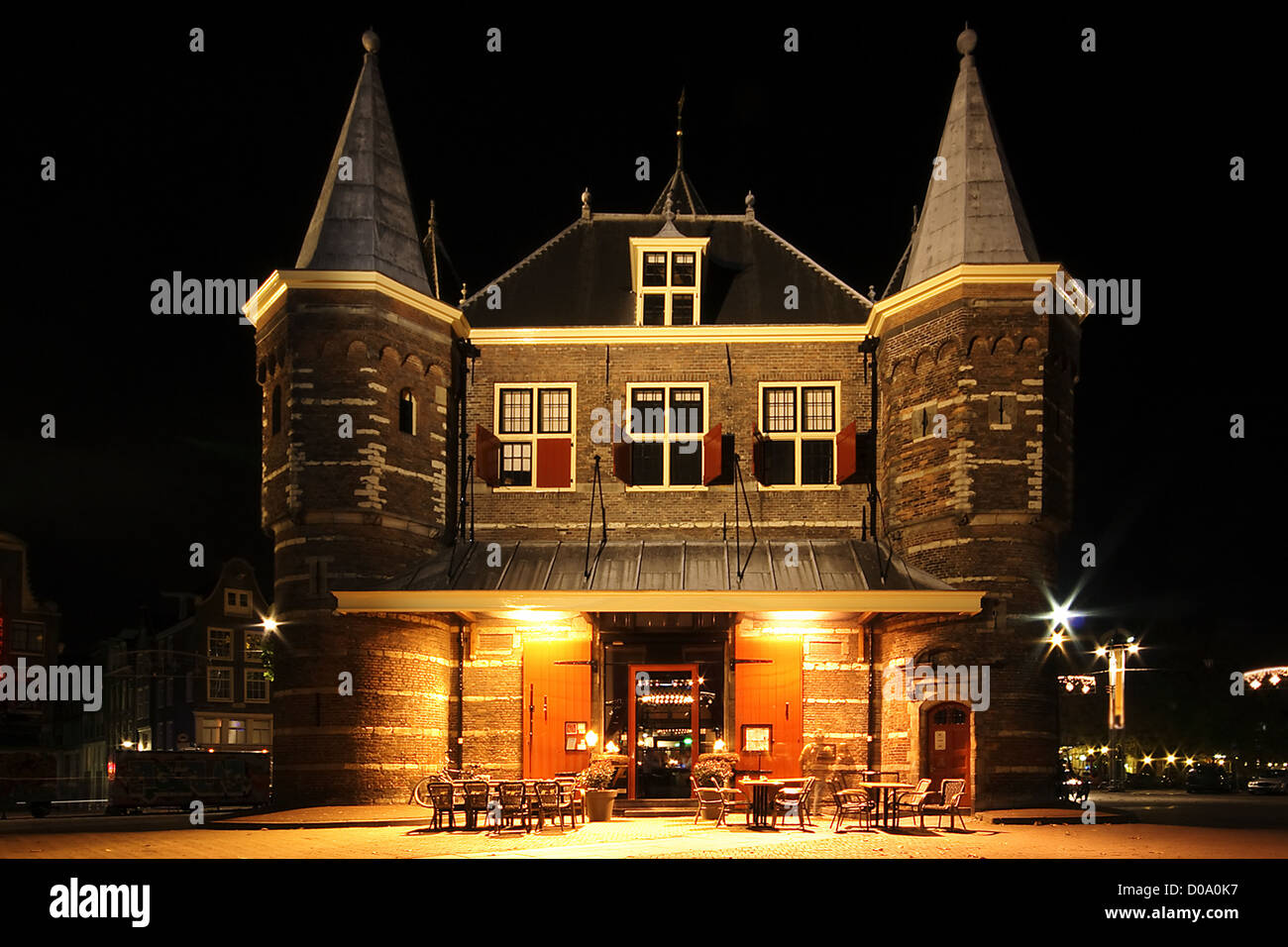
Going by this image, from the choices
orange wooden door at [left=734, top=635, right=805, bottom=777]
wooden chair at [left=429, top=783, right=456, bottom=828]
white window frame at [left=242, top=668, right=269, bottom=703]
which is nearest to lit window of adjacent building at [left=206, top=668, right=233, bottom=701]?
white window frame at [left=242, top=668, right=269, bottom=703]

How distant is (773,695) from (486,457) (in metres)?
6.50

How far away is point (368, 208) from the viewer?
890 inches

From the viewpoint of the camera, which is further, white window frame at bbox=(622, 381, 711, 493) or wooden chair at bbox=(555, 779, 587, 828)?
white window frame at bbox=(622, 381, 711, 493)

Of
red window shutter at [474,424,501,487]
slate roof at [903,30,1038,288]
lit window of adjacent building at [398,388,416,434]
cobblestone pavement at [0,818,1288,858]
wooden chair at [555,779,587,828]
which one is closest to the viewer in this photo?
cobblestone pavement at [0,818,1288,858]

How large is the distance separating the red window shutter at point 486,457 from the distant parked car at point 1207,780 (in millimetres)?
32475

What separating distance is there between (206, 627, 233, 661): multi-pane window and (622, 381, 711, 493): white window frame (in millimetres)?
33184

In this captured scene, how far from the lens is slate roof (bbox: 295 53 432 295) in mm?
22172

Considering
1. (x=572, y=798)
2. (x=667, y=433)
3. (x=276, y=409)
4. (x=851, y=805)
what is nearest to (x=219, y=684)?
(x=276, y=409)

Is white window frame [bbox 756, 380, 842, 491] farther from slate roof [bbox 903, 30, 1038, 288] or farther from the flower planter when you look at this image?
the flower planter

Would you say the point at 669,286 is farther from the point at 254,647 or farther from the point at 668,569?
the point at 254,647

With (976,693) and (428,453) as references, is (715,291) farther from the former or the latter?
(976,693)
